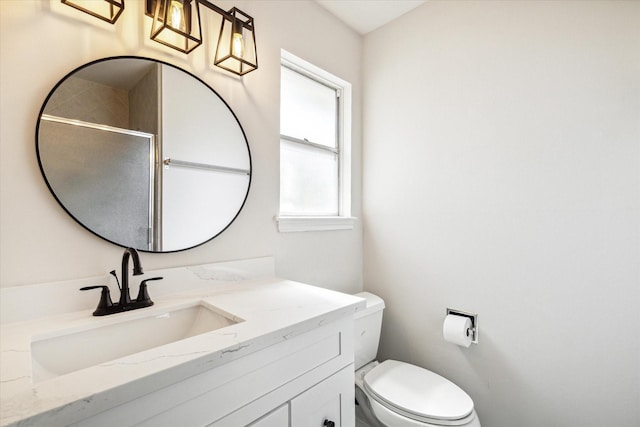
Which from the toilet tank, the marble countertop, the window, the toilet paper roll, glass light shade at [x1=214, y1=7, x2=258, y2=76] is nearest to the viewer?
the marble countertop

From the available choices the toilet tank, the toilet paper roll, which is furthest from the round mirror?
the toilet paper roll

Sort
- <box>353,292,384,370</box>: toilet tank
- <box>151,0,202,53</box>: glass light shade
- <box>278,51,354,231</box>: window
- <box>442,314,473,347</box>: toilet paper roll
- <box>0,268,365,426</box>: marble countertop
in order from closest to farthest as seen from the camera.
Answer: <box>0,268,365,426</box>: marble countertop, <box>151,0,202,53</box>: glass light shade, <box>442,314,473,347</box>: toilet paper roll, <box>353,292,384,370</box>: toilet tank, <box>278,51,354,231</box>: window

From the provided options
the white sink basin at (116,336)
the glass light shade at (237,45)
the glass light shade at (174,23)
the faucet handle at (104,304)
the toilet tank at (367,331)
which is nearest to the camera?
the white sink basin at (116,336)

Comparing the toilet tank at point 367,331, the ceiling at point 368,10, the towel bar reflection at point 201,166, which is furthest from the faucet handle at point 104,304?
the ceiling at point 368,10

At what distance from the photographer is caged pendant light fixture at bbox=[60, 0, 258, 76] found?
961 mm

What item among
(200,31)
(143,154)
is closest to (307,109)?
(200,31)

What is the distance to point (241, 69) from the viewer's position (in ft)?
4.31

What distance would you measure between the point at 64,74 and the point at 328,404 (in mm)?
1349

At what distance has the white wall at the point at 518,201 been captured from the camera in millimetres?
1145

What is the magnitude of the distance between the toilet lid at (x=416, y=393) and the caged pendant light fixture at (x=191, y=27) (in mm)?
1574

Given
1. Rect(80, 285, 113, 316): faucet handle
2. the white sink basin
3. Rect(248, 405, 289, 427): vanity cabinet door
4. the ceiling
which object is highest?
the ceiling

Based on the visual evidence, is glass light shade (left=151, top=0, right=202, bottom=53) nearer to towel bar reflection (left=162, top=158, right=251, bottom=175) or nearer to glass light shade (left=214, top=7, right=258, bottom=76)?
glass light shade (left=214, top=7, right=258, bottom=76)

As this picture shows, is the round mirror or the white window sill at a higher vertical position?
the round mirror

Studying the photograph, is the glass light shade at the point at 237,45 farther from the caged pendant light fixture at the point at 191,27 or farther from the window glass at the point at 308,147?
the window glass at the point at 308,147
